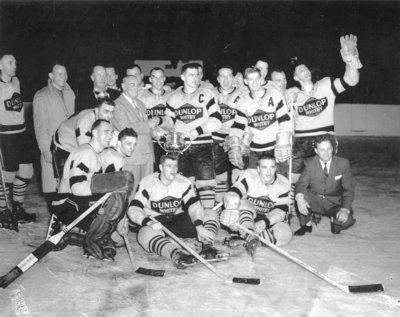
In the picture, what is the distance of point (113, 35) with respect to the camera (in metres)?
10.0

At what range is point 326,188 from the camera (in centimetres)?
359

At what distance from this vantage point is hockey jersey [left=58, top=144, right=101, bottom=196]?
9.47ft

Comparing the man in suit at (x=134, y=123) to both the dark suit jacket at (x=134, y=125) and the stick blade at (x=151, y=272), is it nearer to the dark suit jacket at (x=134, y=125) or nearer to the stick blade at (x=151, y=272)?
the dark suit jacket at (x=134, y=125)

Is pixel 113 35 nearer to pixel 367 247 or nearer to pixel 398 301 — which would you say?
pixel 367 247

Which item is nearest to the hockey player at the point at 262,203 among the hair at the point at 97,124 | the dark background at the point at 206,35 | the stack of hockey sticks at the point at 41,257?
the stack of hockey sticks at the point at 41,257

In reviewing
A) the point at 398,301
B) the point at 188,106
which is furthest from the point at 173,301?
the point at 188,106

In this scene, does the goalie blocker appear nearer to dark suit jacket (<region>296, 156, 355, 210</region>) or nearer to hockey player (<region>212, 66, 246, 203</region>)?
hockey player (<region>212, 66, 246, 203</region>)

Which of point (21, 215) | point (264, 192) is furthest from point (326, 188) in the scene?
point (21, 215)

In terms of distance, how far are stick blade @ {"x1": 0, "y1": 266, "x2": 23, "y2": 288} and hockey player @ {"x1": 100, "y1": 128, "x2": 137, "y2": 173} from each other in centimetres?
85

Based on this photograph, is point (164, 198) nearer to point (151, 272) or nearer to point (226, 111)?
point (151, 272)

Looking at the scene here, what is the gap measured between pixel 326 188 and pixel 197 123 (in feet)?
3.72

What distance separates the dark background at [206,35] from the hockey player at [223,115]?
215 inches

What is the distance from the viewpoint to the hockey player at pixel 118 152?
123 inches

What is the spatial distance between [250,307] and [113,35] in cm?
877
